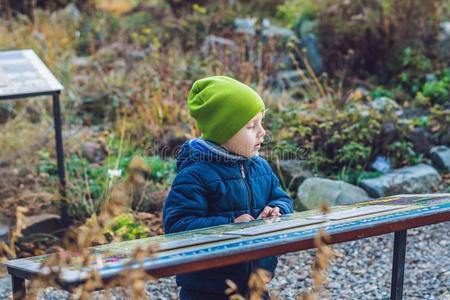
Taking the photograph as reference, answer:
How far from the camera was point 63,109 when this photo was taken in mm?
7418

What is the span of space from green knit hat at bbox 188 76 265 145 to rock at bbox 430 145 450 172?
3418 millimetres

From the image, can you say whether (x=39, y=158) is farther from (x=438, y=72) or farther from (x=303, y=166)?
(x=438, y=72)

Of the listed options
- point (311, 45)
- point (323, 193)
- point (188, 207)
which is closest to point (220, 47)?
point (311, 45)

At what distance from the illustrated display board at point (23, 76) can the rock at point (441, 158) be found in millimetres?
2784

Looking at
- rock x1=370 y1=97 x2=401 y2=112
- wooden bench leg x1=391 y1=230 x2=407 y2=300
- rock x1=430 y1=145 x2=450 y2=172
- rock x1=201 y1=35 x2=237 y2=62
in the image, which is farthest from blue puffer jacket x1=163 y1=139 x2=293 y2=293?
rock x1=201 y1=35 x2=237 y2=62

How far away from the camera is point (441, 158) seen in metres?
6.24

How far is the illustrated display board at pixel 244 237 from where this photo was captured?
2129 mm

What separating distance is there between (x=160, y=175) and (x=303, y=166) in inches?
39.0

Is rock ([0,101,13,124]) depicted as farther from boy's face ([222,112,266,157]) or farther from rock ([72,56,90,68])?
boy's face ([222,112,266,157])

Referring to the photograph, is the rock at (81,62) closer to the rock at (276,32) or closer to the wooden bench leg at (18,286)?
the rock at (276,32)

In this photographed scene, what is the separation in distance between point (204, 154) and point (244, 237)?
0.66m

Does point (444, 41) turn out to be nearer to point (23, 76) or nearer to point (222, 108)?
point (23, 76)

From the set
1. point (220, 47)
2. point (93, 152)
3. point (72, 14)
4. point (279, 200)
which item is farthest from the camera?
point (72, 14)

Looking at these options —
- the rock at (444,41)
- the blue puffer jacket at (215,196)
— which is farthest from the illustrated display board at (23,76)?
the rock at (444,41)
